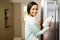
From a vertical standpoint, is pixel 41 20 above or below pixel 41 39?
above

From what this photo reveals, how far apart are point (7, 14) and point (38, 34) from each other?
1786 mm

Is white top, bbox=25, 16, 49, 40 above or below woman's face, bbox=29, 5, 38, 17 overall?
below

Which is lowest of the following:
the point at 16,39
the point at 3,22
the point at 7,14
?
the point at 16,39

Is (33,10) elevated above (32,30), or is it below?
above

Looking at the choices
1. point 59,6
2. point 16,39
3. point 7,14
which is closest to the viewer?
point 59,6

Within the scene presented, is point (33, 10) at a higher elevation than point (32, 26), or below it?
higher

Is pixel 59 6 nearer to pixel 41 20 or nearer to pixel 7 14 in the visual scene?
pixel 41 20

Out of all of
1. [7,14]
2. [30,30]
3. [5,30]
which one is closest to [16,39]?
[5,30]

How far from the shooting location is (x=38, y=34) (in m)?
1.03

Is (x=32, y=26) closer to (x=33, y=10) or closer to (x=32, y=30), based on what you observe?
(x=32, y=30)

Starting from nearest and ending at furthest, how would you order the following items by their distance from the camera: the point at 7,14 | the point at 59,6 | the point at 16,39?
the point at 59,6 < the point at 16,39 < the point at 7,14

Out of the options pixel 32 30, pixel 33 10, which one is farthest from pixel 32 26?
pixel 33 10

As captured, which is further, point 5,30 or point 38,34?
point 5,30

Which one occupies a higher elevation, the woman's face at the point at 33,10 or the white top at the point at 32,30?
the woman's face at the point at 33,10
